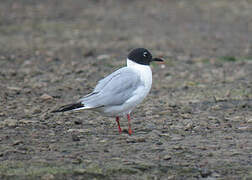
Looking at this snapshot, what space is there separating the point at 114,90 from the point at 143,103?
1780mm

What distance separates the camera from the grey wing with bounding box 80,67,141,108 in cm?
634

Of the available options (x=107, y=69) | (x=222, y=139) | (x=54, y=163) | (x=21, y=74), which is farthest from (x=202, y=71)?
(x=54, y=163)

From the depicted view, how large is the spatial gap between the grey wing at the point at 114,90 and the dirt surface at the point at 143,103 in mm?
367

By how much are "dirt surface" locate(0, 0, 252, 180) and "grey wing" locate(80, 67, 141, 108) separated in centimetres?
37

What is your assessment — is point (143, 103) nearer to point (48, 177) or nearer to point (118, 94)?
point (118, 94)

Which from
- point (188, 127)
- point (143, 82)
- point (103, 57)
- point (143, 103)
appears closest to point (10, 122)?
point (143, 82)

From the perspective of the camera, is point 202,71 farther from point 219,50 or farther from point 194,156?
point 194,156

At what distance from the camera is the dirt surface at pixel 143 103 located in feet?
17.7

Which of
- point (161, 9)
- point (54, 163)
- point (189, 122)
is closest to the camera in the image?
point (54, 163)

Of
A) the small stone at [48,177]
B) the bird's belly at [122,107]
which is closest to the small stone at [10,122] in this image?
the bird's belly at [122,107]

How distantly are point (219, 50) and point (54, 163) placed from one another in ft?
25.7

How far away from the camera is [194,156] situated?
222 inches

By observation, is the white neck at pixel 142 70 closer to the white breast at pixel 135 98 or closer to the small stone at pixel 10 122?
the white breast at pixel 135 98

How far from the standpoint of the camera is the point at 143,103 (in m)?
8.16
